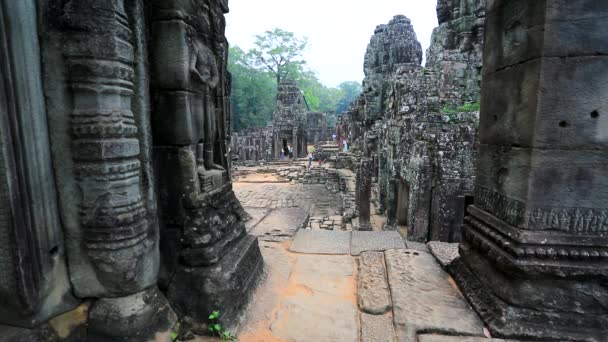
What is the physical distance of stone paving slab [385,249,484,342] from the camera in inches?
76.5

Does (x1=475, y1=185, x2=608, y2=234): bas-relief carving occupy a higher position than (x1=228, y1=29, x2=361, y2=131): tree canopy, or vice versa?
(x1=228, y1=29, x2=361, y2=131): tree canopy

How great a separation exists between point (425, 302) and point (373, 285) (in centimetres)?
44

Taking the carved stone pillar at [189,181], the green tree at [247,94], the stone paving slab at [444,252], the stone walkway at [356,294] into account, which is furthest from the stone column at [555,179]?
the green tree at [247,94]

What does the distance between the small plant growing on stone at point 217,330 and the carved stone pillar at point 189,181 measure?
45 mm

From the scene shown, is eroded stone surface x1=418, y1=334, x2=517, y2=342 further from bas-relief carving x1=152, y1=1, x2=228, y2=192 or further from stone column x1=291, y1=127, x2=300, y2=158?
stone column x1=291, y1=127, x2=300, y2=158

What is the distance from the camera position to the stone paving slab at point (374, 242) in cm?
332

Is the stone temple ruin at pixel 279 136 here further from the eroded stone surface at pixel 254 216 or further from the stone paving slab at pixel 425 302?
the stone paving slab at pixel 425 302

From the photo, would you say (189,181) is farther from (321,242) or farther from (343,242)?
(343,242)

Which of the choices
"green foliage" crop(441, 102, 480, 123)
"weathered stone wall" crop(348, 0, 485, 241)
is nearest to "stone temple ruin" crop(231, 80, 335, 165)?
"weathered stone wall" crop(348, 0, 485, 241)

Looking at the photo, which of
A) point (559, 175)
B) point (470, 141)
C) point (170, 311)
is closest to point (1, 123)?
point (170, 311)

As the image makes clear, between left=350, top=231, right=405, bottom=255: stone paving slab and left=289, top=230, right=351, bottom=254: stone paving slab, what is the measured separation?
0.28 feet

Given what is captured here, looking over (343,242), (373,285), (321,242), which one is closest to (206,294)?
(373,285)

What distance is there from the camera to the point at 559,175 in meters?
1.82

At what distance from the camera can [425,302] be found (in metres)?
2.23
